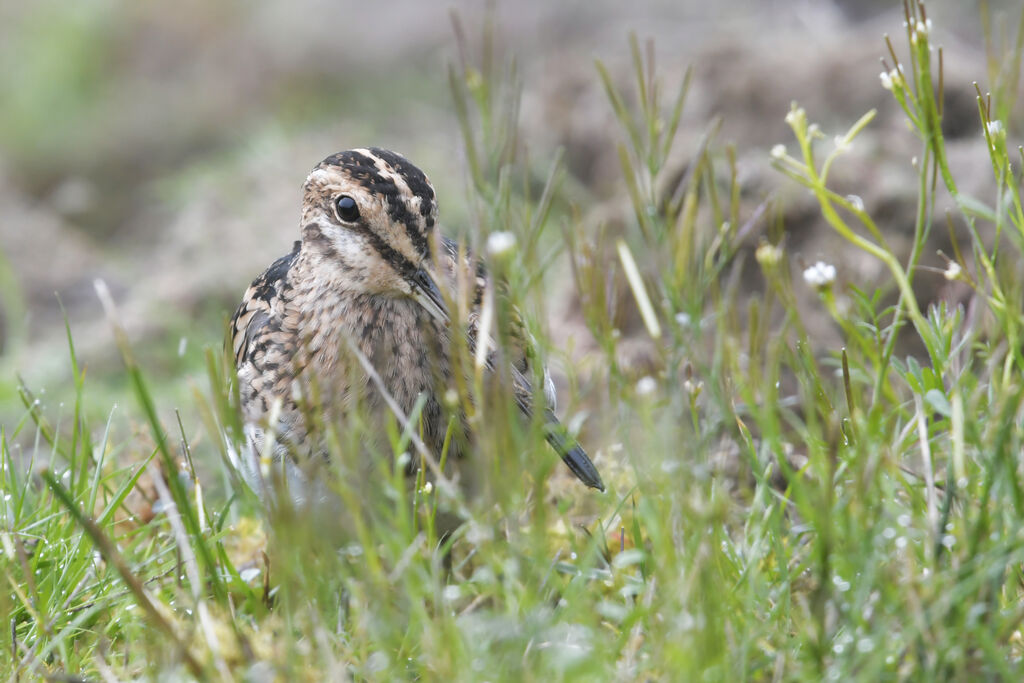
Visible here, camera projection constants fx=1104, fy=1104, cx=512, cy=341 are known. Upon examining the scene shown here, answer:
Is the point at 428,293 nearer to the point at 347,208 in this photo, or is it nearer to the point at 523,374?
the point at 347,208

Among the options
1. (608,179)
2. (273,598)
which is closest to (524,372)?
(273,598)

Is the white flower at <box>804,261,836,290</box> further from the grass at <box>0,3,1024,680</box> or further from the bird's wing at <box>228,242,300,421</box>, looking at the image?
the bird's wing at <box>228,242,300,421</box>

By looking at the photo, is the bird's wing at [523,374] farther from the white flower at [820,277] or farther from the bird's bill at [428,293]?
the white flower at [820,277]

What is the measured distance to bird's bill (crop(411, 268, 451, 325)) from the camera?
3.21 meters

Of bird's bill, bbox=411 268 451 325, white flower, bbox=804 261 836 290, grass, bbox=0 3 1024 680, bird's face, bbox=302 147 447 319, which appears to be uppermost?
bird's face, bbox=302 147 447 319

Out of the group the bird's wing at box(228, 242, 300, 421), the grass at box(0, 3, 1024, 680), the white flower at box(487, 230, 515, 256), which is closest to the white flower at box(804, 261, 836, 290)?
the grass at box(0, 3, 1024, 680)

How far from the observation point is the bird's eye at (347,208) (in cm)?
325

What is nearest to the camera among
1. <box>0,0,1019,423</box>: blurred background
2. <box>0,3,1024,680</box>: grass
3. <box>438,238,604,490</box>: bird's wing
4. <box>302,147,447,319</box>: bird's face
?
<box>0,3,1024,680</box>: grass

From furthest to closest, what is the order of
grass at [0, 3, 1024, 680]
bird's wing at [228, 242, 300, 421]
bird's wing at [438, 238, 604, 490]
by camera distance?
1. bird's wing at [228, 242, 300, 421]
2. bird's wing at [438, 238, 604, 490]
3. grass at [0, 3, 1024, 680]

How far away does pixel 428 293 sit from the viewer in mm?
3240

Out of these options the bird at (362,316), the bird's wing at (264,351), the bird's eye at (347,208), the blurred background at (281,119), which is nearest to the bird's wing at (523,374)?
the bird at (362,316)

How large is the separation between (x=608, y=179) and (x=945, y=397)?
460 centimetres

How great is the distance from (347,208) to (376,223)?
131mm

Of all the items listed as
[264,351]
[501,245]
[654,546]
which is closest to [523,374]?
[264,351]
